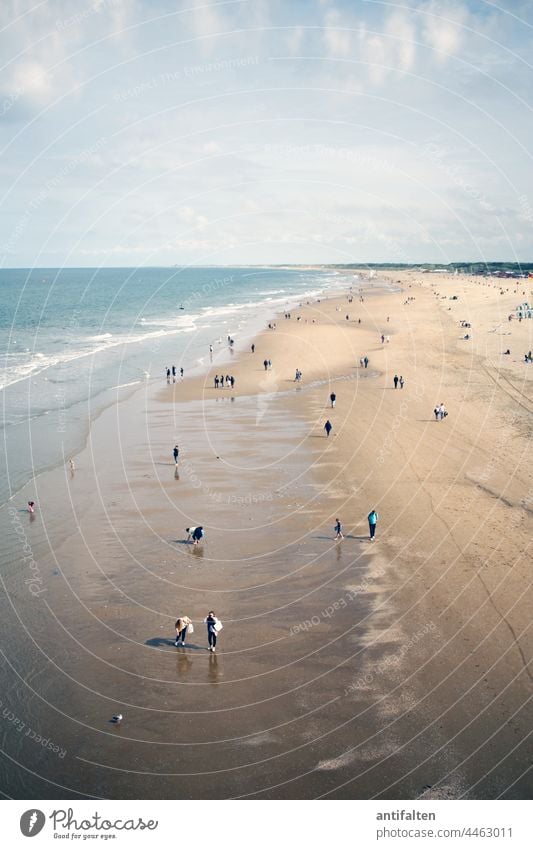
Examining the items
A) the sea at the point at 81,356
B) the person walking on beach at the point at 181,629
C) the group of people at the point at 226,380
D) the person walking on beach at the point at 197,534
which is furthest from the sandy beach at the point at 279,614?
the group of people at the point at 226,380

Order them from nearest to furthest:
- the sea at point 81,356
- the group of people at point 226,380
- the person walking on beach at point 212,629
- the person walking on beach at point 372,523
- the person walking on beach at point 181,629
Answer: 1. the person walking on beach at point 212,629
2. the person walking on beach at point 181,629
3. the person walking on beach at point 372,523
4. the sea at point 81,356
5. the group of people at point 226,380

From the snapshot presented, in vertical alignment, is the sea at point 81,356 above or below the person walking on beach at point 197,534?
above

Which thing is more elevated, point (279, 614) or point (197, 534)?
point (197, 534)

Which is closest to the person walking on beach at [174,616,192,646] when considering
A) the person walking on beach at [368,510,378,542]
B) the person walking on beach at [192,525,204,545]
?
the person walking on beach at [192,525,204,545]

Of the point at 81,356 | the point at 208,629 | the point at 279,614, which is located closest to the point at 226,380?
the point at 81,356

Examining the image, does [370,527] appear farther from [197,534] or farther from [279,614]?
[197,534]

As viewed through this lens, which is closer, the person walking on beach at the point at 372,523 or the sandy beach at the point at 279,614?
the sandy beach at the point at 279,614

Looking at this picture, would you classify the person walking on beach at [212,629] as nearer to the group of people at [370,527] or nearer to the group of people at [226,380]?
the group of people at [370,527]

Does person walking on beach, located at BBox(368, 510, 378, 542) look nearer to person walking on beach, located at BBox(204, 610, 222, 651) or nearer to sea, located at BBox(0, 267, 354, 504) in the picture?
person walking on beach, located at BBox(204, 610, 222, 651)
